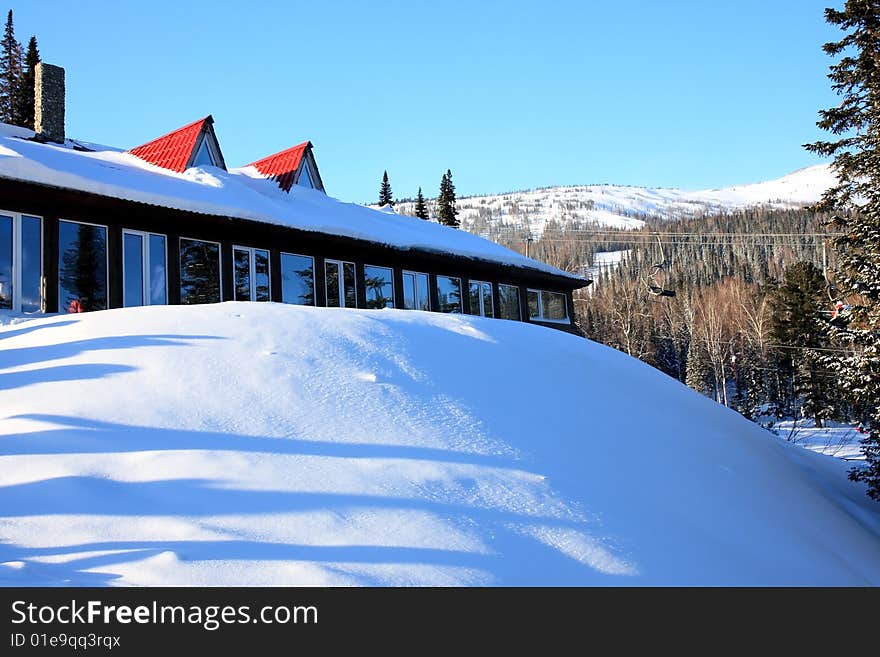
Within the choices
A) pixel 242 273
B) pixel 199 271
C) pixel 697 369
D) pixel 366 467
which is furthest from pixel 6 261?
pixel 697 369

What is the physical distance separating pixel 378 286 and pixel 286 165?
4957 mm

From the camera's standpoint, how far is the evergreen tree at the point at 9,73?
40.8 meters

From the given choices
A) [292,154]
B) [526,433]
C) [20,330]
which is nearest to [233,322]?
[20,330]

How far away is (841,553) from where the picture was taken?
8281mm

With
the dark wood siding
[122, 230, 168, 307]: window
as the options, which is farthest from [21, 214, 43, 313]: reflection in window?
[122, 230, 168, 307]: window

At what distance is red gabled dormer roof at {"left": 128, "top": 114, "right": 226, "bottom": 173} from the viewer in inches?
728

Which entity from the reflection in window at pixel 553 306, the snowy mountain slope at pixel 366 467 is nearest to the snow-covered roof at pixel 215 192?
the reflection in window at pixel 553 306

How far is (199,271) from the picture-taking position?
1634 centimetres

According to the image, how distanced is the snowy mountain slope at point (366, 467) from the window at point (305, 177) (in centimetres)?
1222

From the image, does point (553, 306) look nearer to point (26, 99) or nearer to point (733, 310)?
point (26, 99)

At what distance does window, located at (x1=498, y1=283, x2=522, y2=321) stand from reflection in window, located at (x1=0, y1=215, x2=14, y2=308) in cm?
1558

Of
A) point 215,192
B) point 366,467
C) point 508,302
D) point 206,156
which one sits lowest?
point 366,467

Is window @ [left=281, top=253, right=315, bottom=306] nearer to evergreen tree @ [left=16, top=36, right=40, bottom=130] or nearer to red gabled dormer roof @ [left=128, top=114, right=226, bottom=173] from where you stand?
red gabled dormer roof @ [left=128, top=114, right=226, bottom=173]

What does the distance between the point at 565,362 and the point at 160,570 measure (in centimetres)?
685
